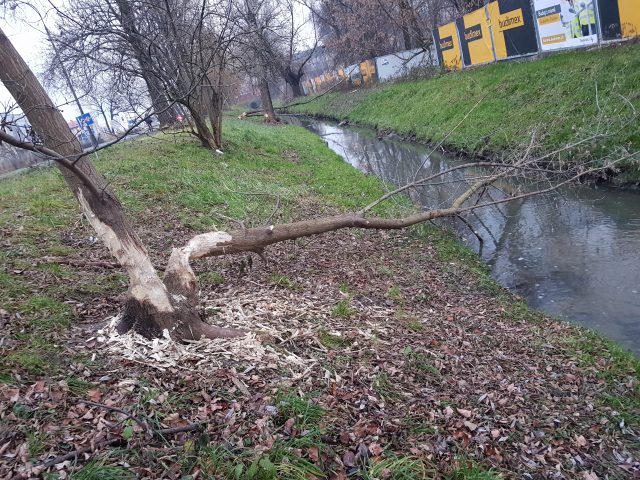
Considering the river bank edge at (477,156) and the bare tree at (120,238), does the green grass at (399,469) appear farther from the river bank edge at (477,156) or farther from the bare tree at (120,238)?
the river bank edge at (477,156)

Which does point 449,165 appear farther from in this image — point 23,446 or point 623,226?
point 23,446

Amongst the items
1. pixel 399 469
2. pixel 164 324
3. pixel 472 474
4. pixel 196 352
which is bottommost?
pixel 472 474

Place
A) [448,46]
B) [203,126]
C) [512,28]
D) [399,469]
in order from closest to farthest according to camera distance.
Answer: [399,469] < [203,126] < [512,28] < [448,46]

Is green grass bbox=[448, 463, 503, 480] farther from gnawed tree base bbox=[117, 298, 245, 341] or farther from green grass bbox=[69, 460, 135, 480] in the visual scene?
gnawed tree base bbox=[117, 298, 245, 341]

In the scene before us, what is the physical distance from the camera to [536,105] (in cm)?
1451

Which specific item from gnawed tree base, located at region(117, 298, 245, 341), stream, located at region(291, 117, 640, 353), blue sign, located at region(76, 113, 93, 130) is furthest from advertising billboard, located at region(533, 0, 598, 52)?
gnawed tree base, located at region(117, 298, 245, 341)

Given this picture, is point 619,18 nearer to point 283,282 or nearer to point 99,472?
point 283,282

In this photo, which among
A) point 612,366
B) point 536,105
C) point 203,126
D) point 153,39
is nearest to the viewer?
point 612,366

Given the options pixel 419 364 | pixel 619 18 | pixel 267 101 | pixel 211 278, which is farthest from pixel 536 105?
pixel 267 101

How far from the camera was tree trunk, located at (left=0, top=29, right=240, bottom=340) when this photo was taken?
4.45m

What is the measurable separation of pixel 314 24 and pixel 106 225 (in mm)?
39359

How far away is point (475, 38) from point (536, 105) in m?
8.38

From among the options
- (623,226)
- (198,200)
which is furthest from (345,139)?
(623,226)

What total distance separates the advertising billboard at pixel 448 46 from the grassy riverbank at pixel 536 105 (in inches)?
33.3
